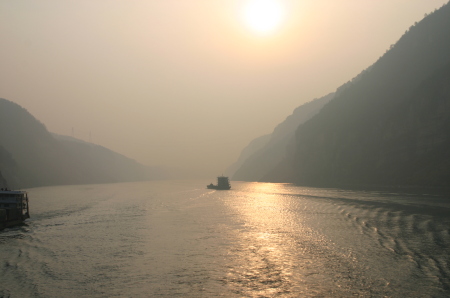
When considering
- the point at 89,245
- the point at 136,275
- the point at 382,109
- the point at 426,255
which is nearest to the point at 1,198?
the point at 89,245

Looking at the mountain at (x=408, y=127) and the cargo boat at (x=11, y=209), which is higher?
the mountain at (x=408, y=127)

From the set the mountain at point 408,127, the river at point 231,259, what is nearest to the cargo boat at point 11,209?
the river at point 231,259

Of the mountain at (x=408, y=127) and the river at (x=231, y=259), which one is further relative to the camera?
the mountain at (x=408, y=127)

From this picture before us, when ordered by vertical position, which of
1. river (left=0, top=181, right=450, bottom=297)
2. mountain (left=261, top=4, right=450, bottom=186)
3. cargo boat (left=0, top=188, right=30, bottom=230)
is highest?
mountain (left=261, top=4, right=450, bottom=186)

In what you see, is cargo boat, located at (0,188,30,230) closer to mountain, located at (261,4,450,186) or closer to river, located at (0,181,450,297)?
river, located at (0,181,450,297)

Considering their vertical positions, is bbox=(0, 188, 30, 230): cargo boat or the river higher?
bbox=(0, 188, 30, 230): cargo boat

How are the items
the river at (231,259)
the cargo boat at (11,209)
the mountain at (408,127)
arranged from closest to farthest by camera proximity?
the river at (231,259)
the cargo boat at (11,209)
the mountain at (408,127)

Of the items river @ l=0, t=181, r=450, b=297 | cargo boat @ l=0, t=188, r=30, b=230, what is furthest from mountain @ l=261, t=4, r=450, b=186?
cargo boat @ l=0, t=188, r=30, b=230

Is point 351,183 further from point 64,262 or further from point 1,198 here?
point 64,262

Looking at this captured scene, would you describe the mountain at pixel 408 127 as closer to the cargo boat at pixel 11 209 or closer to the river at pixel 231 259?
the river at pixel 231 259

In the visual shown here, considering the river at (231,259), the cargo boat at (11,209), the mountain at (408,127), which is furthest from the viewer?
the mountain at (408,127)

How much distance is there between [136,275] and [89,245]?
13.8m

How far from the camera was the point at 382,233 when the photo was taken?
4281 cm

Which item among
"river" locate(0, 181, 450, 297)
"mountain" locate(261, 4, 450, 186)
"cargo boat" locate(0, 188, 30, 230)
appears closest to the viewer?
"river" locate(0, 181, 450, 297)
